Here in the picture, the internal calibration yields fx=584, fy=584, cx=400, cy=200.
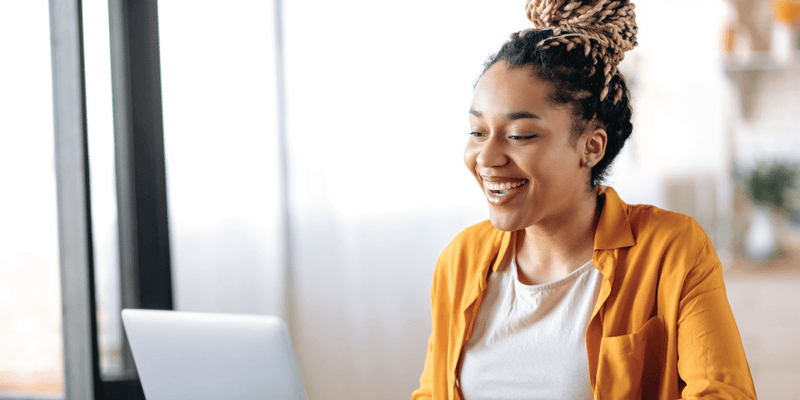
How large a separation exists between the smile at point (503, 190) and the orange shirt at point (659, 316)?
0.56 feet

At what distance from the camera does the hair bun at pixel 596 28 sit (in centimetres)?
110

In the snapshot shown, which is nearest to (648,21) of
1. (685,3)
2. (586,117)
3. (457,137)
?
(685,3)

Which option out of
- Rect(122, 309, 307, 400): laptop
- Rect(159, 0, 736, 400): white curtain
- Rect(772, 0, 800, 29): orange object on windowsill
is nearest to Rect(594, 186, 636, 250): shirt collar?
Rect(122, 309, 307, 400): laptop

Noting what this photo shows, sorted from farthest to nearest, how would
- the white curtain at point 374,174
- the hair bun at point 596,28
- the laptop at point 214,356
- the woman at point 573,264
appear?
1. the white curtain at point 374,174
2. the hair bun at point 596,28
3. the woman at point 573,264
4. the laptop at point 214,356

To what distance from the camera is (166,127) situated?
196 centimetres

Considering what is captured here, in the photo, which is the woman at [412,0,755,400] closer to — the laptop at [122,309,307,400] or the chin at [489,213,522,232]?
the chin at [489,213,522,232]

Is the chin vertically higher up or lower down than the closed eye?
lower down

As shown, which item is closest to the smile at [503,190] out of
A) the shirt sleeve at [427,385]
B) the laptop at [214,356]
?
the shirt sleeve at [427,385]

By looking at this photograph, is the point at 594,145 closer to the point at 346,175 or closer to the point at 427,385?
the point at 427,385

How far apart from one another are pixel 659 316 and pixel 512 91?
48 centimetres

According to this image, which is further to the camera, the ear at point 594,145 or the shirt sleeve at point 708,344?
the ear at point 594,145

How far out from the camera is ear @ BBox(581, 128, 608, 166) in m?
1.13

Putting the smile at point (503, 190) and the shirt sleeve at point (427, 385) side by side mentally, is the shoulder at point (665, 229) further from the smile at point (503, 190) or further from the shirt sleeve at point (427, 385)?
the shirt sleeve at point (427, 385)

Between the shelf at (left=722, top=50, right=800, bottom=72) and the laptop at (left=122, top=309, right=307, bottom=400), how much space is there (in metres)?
2.05
